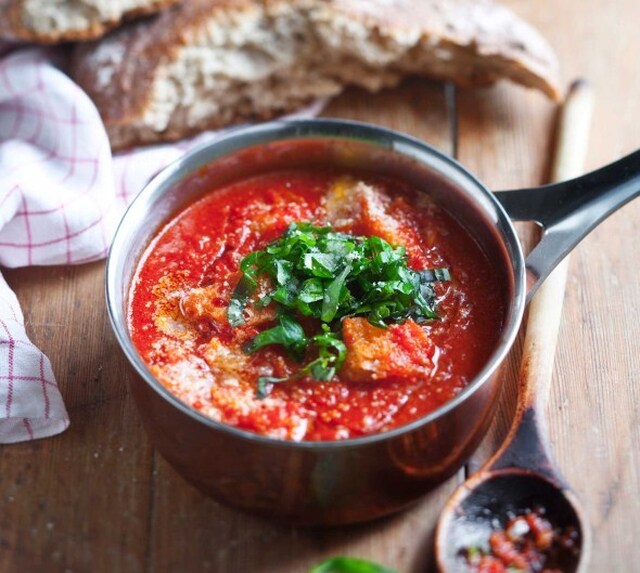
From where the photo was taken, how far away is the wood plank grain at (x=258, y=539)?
2.76 metres

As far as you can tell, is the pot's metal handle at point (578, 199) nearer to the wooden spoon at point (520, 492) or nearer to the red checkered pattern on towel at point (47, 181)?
the wooden spoon at point (520, 492)

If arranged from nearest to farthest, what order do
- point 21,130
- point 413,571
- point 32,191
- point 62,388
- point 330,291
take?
point 413,571, point 330,291, point 62,388, point 32,191, point 21,130

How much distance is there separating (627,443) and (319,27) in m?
2.16

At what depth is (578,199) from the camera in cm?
321

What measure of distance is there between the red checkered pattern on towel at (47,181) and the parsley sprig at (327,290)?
82 cm

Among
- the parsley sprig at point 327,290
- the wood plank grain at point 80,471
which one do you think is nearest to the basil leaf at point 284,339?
the parsley sprig at point 327,290

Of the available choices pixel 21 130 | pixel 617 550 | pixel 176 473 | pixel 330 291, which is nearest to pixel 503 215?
pixel 330 291

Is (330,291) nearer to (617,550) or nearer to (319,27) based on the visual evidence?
(617,550)

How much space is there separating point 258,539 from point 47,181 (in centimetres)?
174

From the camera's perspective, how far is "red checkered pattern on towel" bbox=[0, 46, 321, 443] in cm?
322

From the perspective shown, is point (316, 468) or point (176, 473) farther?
point (176, 473)

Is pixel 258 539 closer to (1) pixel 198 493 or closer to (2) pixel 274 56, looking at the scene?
(1) pixel 198 493

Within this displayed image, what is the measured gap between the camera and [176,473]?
3.00m

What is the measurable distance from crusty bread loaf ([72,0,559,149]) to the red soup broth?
2.34 feet
